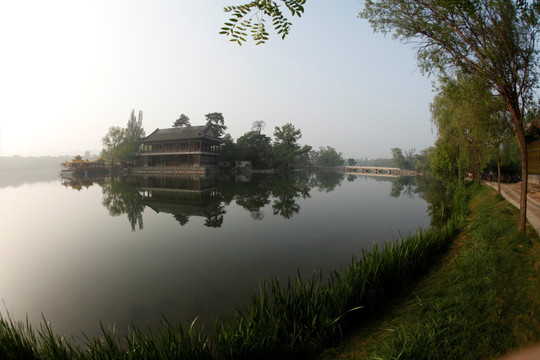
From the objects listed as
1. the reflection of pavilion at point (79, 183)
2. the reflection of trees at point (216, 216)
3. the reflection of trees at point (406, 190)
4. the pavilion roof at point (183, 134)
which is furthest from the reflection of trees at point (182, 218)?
the pavilion roof at point (183, 134)

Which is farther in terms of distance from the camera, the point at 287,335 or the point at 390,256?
the point at 390,256

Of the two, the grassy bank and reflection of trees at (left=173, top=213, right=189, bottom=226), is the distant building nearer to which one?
reflection of trees at (left=173, top=213, right=189, bottom=226)

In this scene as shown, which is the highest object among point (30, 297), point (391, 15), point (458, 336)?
point (391, 15)

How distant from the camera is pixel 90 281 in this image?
5.59 meters

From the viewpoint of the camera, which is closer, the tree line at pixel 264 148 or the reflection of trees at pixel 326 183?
the reflection of trees at pixel 326 183

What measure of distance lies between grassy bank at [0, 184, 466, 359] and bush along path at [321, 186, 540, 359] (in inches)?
9.9

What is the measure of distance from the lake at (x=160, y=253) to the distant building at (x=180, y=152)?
960 inches

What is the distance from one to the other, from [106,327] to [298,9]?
508cm

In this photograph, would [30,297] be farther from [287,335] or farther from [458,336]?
[458,336]

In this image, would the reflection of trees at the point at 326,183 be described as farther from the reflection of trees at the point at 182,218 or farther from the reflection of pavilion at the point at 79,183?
the reflection of pavilion at the point at 79,183

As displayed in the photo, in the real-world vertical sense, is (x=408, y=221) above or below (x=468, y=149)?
below

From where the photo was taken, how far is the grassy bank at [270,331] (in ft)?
8.42

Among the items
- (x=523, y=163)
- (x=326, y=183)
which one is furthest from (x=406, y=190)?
(x=523, y=163)

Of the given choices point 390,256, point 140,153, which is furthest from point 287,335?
point 140,153
